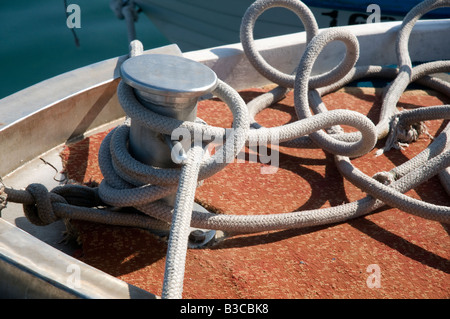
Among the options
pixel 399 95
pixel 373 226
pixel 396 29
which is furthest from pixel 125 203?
pixel 396 29

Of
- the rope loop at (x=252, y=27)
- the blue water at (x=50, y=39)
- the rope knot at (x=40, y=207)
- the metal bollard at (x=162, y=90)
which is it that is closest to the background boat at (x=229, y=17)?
the blue water at (x=50, y=39)

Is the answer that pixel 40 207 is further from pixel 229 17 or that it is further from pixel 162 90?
pixel 229 17

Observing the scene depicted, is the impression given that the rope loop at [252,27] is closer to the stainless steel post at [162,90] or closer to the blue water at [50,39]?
the stainless steel post at [162,90]

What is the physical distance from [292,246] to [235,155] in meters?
0.33

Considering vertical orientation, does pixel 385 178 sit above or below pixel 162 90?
below

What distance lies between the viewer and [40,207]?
1.35 m

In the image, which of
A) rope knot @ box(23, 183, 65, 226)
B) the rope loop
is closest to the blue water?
the rope loop

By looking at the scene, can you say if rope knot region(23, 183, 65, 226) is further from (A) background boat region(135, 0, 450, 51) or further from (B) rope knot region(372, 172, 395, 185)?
(A) background boat region(135, 0, 450, 51)

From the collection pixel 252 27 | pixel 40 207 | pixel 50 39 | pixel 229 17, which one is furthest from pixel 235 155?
pixel 50 39

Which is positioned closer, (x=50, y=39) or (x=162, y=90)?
(x=162, y=90)

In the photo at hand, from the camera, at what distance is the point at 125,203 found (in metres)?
1.34

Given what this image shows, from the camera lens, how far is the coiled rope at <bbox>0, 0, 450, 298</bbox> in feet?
4.10
